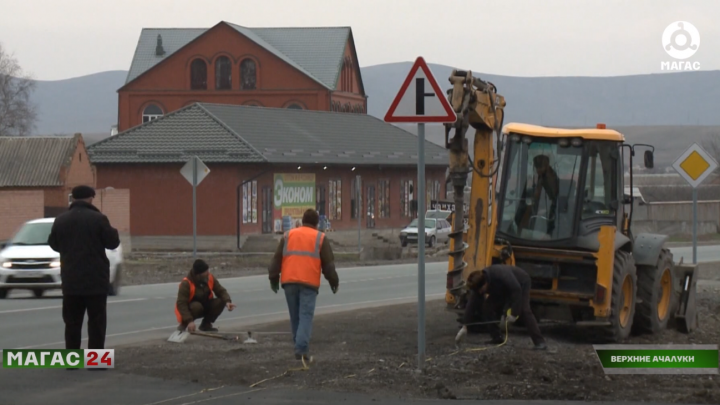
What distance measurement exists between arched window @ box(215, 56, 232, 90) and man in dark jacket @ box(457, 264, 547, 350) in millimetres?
64029

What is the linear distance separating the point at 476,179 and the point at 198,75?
63743 millimetres

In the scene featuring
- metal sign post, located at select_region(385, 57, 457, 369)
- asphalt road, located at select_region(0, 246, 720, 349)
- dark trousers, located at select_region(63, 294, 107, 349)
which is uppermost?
metal sign post, located at select_region(385, 57, 457, 369)

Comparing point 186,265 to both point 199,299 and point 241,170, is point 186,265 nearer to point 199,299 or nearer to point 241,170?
point 241,170

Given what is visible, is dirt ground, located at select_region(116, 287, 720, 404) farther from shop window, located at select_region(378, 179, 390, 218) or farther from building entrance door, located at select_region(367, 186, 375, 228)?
shop window, located at select_region(378, 179, 390, 218)

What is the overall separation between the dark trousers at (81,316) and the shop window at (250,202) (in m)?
43.3

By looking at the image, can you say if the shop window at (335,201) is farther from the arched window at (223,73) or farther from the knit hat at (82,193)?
the knit hat at (82,193)

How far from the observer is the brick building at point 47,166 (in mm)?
55812

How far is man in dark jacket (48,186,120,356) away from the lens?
12.2 meters

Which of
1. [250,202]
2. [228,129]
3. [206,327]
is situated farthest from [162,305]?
[228,129]

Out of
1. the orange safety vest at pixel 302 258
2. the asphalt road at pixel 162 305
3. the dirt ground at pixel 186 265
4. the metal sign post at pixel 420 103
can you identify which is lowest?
the dirt ground at pixel 186 265

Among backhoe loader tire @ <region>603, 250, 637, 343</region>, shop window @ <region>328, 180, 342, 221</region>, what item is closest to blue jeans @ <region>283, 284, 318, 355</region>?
backhoe loader tire @ <region>603, 250, 637, 343</region>

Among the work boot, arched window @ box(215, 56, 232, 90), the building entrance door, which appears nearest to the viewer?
Result: the work boot

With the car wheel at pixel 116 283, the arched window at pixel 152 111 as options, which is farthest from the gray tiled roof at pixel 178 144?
the car wheel at pixel 116 283

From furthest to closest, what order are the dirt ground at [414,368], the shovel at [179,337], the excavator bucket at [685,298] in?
1. the excavator bucket at [685,298]
2. the shovel at [179,337]
3. the dirt ground at [414,368]
